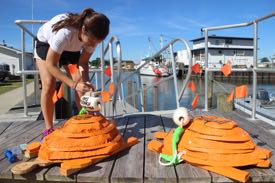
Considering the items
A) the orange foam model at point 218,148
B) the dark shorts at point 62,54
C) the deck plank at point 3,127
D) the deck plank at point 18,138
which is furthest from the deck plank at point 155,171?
the deck plank at point 3,127

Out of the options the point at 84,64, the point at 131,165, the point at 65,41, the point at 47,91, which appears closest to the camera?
the point at 131,165

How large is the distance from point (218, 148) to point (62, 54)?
1.78 metres

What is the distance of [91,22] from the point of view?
221 cm

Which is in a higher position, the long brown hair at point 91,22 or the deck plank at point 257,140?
the long brown hair at point 91,22

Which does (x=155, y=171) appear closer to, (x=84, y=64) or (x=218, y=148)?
(x=218, y=148)

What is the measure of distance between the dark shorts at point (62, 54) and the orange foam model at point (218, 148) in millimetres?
1469

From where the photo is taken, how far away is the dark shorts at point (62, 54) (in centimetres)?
269

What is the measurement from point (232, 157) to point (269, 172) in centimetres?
25

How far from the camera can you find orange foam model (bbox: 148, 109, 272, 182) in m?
1.94

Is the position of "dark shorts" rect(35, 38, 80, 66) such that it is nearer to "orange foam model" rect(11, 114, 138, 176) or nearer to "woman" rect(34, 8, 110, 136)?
"woman" rect(34, 8, 110, 136)

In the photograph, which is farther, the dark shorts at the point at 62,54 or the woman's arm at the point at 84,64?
the woman's arm at the point at 84,64

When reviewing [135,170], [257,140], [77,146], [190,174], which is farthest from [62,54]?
[257,140]

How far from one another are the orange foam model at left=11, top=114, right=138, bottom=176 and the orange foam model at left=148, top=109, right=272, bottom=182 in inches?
19.9

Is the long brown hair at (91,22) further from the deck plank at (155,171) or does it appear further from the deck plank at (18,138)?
the deck plank at (18,138)
